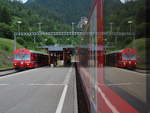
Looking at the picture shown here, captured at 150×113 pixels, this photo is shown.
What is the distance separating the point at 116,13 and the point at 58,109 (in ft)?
28.2

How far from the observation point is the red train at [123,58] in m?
2.12

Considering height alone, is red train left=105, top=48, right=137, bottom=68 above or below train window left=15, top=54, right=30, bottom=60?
below

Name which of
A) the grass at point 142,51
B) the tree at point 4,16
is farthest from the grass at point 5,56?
the grass at point 142,51

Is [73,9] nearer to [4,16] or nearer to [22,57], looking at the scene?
[22,57]

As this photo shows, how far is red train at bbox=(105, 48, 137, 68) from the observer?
2.12 metres

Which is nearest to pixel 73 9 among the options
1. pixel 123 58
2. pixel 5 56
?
pixel 123 58

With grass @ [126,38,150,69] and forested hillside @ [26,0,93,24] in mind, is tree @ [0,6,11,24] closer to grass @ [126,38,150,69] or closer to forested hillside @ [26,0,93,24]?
forested hillside @ [26,0,93,24]

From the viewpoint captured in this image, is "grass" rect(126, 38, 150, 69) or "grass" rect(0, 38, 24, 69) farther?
"grass" rect(0, 38, 24, 69)

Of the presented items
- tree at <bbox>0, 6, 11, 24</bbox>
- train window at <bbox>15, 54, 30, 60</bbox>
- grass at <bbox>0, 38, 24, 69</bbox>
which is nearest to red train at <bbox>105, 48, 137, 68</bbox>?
train window at <bbox>15, 54, 30, 60</bbox>

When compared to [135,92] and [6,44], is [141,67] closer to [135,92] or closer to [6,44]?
[135,92]

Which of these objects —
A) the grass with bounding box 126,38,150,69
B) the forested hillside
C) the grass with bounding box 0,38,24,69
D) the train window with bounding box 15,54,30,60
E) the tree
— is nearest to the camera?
the grass with bounding box 126,38,150,69

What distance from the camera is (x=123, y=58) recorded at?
2504 mm

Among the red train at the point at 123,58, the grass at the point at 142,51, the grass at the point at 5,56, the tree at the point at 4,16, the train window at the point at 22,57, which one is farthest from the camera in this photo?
the tree at the point at 4,16

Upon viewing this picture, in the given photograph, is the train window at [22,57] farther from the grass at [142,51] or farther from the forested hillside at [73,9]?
the grass at [142,51]
